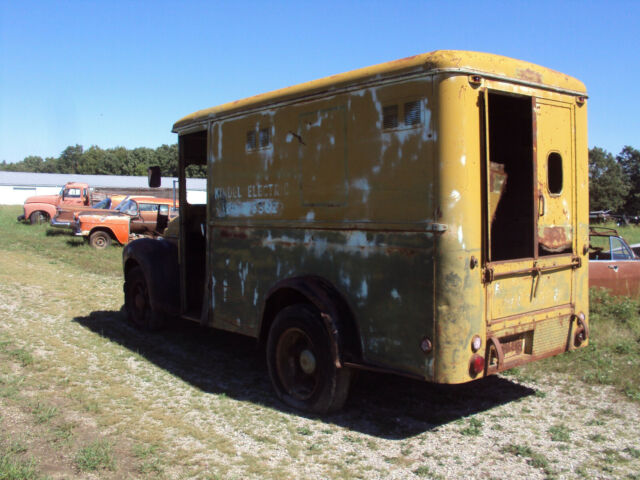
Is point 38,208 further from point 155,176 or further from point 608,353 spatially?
point 608,353

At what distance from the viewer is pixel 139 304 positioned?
26.9 ft

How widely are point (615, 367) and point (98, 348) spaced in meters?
6.18

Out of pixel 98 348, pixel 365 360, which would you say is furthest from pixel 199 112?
pixel 365 360

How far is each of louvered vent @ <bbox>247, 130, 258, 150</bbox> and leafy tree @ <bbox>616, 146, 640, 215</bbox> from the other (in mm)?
60416

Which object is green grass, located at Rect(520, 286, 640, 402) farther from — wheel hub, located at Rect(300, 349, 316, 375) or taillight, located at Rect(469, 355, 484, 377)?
wheel hub, located at Rect(300, 349, 316, 375)

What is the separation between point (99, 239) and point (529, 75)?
17.3 metres

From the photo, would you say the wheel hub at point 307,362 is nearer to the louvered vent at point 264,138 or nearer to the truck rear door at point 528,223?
the truck rear door at point 528,223

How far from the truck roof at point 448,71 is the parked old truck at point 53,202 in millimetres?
23725

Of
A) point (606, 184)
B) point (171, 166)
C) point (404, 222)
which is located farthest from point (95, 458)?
point (171, 166)

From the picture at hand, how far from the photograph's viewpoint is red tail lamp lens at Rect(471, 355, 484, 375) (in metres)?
4.12

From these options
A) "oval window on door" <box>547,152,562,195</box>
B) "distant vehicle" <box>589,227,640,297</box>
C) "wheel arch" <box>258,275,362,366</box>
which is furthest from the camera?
"distant vehicle" <box>589,227,640,297</box>

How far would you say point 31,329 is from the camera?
7996 mm

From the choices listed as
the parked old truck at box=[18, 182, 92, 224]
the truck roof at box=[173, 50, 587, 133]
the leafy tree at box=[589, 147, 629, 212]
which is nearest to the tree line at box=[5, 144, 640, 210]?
the leafy tree at box=[589, 147, 629, 212]

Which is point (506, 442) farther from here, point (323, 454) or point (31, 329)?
point (31, 329)
